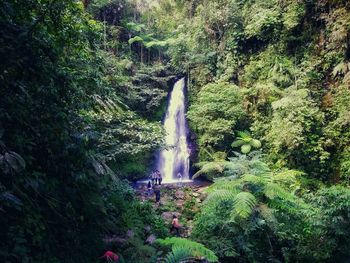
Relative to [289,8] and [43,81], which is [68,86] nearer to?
[43,81]

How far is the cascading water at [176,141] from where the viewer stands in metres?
15.9

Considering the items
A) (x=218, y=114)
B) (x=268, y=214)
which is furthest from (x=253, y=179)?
(x=218, y=114)

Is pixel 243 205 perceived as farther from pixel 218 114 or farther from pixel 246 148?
pixel 218 114

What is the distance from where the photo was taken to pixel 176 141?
54.5 ft

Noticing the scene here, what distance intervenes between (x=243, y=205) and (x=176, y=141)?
10634mm

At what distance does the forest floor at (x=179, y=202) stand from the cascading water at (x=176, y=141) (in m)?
2.16

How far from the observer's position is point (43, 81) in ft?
10.5

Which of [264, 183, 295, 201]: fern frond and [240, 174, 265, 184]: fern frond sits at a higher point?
[240, 174, 265, 184]: fern frond

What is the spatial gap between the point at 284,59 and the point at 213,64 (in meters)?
4.53

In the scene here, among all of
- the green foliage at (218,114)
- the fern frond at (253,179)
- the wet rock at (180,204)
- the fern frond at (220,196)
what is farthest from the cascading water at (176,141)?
the fern frond at (220,196)

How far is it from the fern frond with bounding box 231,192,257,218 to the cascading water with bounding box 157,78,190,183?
8.65 metres

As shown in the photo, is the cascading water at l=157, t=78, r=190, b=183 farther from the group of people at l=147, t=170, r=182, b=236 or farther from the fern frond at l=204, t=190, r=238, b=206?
the fern frond at l=204, t=190, r=238, b=206

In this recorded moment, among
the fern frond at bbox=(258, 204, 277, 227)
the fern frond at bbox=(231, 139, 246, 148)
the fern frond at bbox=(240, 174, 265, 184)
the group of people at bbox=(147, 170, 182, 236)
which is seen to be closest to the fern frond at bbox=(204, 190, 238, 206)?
the fern frond at bbox=(240, 174, 265, 184)

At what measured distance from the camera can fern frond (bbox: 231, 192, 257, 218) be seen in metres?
6.02
